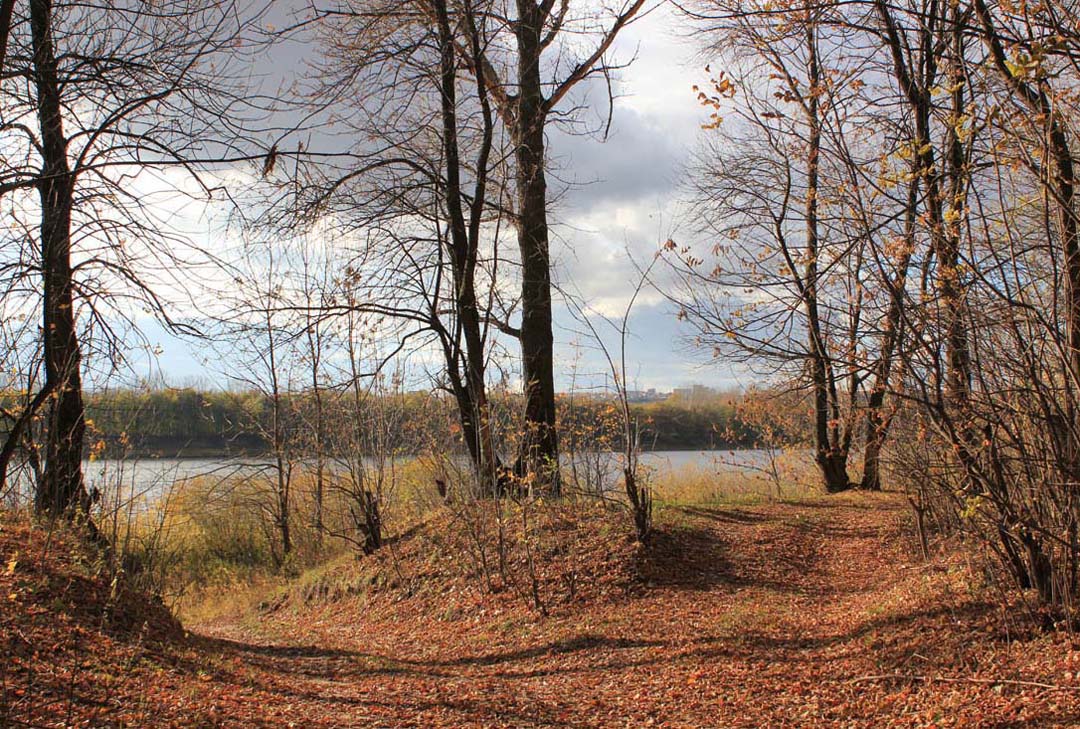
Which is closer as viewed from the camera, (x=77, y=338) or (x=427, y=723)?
(x=427, y=723)

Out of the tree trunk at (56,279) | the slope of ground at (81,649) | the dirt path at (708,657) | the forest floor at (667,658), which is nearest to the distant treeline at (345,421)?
the tree trunk at (56,279)

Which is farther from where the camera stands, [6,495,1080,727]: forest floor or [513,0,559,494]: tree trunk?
[513,0,559,494]: tree trunk

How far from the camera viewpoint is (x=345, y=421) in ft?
42.2

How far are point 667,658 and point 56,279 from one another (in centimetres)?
582

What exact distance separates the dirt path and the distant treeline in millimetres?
2179

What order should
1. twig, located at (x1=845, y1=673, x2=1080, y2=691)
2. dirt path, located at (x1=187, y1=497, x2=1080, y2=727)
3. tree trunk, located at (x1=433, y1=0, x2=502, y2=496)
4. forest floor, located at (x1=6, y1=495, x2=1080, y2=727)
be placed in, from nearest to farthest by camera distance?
twig, located at (x1=845, y1=673, x2=1080, y2=691) → forest floor, located at (x1=6, y1=495, x2=1080, y2=727) → dirt path, located at (x1=187, y1=497, x2=1080, y2=727) → tree trunk, located at (x1=433, y1=0, x2=502, y2=496)

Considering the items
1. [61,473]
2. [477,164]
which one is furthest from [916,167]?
[61,473]

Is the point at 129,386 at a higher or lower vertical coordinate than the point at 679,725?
higher

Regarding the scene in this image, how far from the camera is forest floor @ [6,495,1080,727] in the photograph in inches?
185

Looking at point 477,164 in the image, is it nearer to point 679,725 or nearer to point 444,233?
point 444,233

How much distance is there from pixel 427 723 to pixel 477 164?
766cm

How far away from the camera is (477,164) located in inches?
424

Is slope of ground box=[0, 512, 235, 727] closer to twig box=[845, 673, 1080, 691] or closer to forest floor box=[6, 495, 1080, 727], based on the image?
forest floor box=[6, 495, 1080, 727]

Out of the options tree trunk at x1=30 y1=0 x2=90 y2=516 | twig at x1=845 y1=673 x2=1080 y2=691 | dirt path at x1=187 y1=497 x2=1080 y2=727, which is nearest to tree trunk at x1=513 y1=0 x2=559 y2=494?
dirt path at x1=187 y1=497 x2=1080 y2=727
